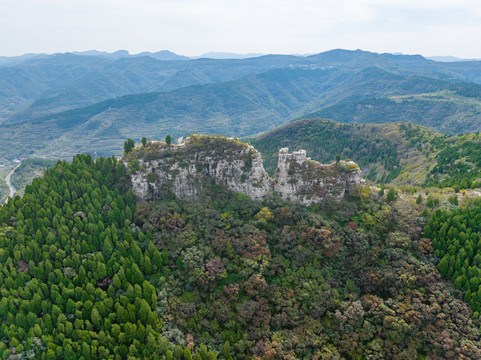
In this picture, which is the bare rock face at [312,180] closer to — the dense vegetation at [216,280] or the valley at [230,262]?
the valley at [230,262]

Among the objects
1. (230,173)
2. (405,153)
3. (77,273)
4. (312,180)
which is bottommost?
(77,273)

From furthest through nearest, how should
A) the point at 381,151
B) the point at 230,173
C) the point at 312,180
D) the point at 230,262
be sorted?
the point at 381,151
the point at 230,173
the point at 312,180
the point at 230,262

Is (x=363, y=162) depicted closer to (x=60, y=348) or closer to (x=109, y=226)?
(x=109, y=226)

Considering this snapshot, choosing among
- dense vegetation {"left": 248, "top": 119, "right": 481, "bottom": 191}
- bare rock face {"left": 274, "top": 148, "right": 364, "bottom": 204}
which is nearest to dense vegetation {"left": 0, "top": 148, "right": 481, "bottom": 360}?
bare rock face {"left": 274, "top": 148, "right": 364, "bottom": 204}

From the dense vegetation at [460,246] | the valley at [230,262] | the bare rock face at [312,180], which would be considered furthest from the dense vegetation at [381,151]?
the bare rock face at [312,180]

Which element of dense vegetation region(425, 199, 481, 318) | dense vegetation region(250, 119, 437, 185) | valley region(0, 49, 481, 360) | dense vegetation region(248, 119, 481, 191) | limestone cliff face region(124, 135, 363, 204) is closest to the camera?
valley region(0, 49, 481, 360)

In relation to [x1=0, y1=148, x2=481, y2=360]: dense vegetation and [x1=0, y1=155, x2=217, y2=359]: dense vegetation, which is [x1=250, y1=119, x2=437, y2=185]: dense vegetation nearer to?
[x1=0, y1=148, x2=481, y2=360]: dense vegetation

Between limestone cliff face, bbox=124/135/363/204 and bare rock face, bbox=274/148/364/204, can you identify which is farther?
limestone cliff face, bbox=124/135/363/204

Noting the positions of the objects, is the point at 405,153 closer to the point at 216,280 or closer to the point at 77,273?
the point at 216,280

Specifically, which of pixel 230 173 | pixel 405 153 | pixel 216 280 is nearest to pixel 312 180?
pixel 230 173
